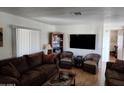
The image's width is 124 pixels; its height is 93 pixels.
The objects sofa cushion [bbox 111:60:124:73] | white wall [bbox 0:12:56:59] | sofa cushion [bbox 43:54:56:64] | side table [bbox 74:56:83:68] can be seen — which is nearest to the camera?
white wall [bbox 0:12:56:59]

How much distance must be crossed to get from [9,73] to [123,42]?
616 centimetres

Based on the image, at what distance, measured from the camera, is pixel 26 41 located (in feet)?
16.2

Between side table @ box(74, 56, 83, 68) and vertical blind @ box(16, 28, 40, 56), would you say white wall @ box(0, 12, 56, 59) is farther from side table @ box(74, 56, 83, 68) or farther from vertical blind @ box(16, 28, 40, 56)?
side table @ box(74, 56, 83, 68)

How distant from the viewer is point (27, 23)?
4.93 metres

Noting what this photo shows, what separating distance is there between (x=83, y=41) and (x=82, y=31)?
1.85ft

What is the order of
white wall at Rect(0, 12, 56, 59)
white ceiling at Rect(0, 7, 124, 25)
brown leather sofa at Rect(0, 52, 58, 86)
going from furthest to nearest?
1. white wall at Rect(0, 12, 56, 59)
2. white ceiling at Rect(0, 7, 124, 25)
3. brown leather sofa at Rect(0, 52, 58, 86)

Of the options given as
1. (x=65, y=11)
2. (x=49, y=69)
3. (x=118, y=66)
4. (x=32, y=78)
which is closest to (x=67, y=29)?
(x=49, y=69)

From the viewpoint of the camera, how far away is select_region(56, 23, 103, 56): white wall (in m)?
6.46

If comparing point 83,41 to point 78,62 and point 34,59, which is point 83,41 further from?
point 34,59

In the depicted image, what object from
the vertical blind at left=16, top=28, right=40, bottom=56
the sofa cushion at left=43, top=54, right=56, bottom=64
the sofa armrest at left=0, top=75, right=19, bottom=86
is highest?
the vertical blind at left=16, top=28, right=40, bottom=56

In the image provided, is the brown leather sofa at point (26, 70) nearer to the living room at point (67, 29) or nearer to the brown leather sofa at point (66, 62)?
the living room at point (67, 29)

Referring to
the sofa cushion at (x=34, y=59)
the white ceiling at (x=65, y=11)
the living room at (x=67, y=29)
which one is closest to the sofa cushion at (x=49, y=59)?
the sofa cushion at (x=34, y=59)

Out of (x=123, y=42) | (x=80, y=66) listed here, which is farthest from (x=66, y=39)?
(x=123, y=42)

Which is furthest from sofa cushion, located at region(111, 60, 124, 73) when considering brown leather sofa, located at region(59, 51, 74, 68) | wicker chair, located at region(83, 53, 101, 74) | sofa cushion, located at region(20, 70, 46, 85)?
sofa cushion, located at region(20, 70, 46, 85)
